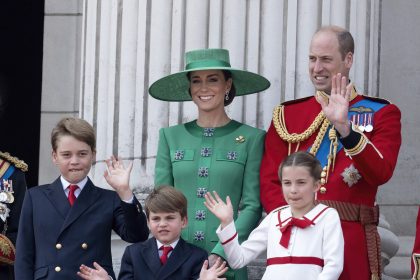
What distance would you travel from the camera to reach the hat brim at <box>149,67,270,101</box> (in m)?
7.96

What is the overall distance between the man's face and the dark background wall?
12.8 feet

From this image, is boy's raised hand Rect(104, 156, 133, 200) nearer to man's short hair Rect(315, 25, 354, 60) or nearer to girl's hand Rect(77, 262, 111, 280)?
girl's hand Rect(77, 262, 111, 280)

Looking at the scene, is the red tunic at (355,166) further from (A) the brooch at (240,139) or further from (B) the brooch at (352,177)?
(A) the brooch at (240,139)

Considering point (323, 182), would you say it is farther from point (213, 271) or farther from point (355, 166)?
point (213, 271)

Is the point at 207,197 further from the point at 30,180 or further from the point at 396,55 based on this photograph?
the point at 30,180

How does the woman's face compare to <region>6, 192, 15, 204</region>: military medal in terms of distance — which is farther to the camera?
<region>6, 192, 15, 204</region>: military medal

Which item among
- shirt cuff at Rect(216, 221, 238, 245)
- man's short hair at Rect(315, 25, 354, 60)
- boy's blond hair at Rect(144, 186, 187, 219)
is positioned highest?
man's short hair at Rect(315, 25, 354, 60)

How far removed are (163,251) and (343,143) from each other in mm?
996

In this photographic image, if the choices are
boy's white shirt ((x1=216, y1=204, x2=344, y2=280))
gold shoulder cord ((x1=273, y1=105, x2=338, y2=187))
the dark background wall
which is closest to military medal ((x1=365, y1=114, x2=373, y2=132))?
gold shoulder cord ((x1=273, y1=105, x2=338, y2=187))

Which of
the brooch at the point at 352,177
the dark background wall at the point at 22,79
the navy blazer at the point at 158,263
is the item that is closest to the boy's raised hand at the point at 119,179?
the navy blazer at the point at 158,263

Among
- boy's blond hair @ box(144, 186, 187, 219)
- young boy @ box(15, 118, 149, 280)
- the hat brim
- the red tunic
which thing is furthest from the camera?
the hat brim

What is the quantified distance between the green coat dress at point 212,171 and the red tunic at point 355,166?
0.27 feet

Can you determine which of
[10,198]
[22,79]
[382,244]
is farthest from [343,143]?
[22,79]

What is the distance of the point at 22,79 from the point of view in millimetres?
11180
